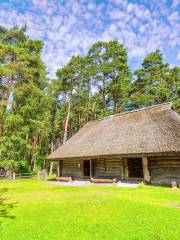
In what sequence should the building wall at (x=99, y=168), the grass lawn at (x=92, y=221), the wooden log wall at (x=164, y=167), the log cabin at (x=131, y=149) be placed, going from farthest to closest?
the building wall at (x=99, y=168) < the log cabin at (x=131, y=149) < the wooden log wall at (x=164, y=167) < the grass lawn at (x=92, y=221)

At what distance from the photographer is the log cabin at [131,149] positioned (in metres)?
13.7

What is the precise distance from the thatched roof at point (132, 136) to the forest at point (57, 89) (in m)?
8.31

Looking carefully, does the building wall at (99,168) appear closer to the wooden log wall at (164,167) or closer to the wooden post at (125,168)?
the wooden post at (125,168)

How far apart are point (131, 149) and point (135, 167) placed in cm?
304

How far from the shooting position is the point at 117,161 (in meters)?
16.7

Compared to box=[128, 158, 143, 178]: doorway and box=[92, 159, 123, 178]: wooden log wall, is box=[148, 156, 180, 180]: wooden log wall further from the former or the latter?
box=[92, 159, 123, 178]: wooden log wall

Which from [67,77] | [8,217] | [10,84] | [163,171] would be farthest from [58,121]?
[8,217]

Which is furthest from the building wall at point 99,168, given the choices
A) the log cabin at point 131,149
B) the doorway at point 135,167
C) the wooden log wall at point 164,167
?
the wooden log wall at point 164,167

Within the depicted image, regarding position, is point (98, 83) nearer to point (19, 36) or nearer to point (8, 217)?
point (19, 36)

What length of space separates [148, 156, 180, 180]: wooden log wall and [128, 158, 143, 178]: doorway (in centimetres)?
222

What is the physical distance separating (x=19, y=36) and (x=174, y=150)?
27384mm

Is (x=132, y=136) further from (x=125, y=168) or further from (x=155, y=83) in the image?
(x=155, y=83)

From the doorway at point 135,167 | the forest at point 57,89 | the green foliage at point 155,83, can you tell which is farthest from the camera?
the green foliage at point 155,83

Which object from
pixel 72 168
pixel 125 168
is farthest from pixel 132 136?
pixel 72 168
